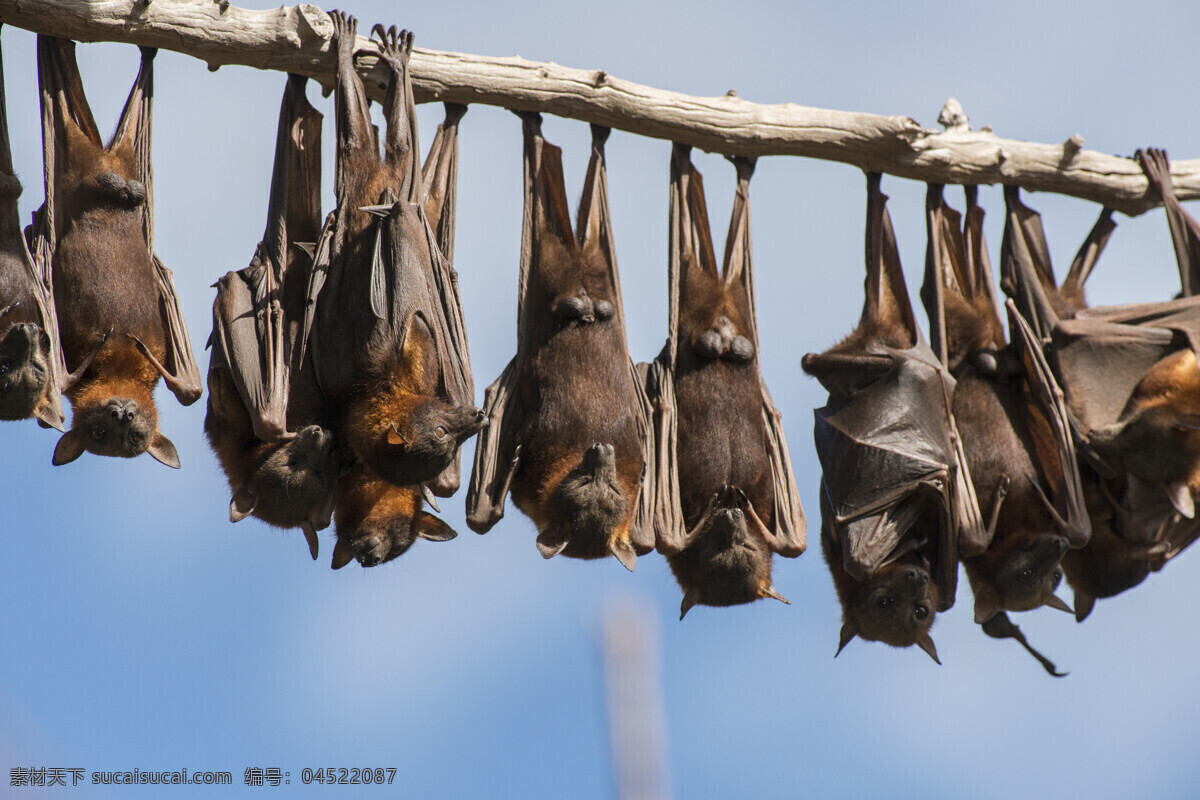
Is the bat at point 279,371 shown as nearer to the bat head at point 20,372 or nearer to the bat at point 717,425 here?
the bat head at point 20,372

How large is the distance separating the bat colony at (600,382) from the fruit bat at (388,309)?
0.06ft

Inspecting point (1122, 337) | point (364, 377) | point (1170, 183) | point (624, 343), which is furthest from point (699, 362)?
point (1170, 183)

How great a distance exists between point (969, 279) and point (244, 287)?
5.79 m

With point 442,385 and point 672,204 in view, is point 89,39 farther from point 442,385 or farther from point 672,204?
point 672,204

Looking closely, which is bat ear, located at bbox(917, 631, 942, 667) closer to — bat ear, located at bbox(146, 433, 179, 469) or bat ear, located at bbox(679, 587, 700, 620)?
bat ear, located at bbox(679, 587, 700, 620)

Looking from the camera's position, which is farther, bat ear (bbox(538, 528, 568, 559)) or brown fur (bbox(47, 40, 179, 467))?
bat ear (bbox(538, 528, 568, 559))

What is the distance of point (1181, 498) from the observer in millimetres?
8859

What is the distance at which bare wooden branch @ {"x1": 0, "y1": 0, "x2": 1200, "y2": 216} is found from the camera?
764 centimetres

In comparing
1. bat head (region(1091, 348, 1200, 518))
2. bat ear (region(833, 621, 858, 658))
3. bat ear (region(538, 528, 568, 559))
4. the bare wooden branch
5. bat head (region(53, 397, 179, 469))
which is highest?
the bare wooden branch

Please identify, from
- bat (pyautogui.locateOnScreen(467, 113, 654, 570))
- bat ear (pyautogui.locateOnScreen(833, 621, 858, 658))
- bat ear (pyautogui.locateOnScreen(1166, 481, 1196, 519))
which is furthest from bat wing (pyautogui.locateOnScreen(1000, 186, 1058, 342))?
bat (pyautogui.locateOnScreen(467, 113, 654, 570))

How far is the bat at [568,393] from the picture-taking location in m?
8.53

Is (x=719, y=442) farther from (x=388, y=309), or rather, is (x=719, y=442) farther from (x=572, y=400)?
(x=388, y=309)

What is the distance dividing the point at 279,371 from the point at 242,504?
1080 mm

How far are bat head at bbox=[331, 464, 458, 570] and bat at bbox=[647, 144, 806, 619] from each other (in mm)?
1800
